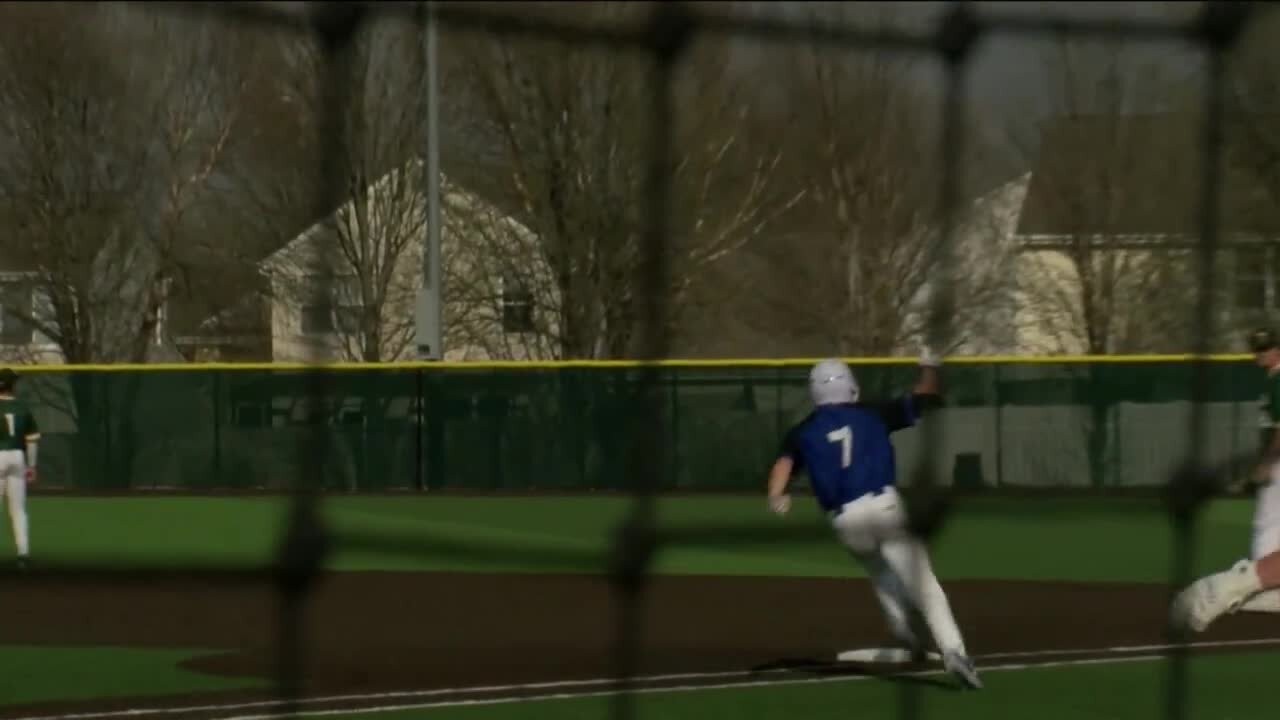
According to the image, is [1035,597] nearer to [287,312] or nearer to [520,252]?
[520,252]

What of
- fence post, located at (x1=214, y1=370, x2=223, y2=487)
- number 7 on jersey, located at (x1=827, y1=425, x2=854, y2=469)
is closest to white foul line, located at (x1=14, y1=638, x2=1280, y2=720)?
number 7 on jersey, located at (x1=827, y1=425, x2=854, y2=469)

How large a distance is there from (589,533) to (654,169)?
1248 centimetres

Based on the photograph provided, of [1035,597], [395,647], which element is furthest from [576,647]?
[1035,597]

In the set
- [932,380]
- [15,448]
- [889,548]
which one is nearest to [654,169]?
[932,380]

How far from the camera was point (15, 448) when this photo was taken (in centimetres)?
1302

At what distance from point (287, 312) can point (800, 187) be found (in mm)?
1648

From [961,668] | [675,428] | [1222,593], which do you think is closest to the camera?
[1222,593]

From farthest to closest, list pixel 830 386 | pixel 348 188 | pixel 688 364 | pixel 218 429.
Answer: pixel 218 429, pixel 688 364, pixel 830 386, pixel 348 188

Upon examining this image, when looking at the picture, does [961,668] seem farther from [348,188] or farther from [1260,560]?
[348,188]

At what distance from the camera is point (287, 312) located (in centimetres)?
492

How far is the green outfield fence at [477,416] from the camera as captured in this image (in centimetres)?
1862

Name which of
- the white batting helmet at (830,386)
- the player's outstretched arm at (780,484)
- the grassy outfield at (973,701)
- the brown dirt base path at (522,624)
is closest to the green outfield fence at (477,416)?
the brown dirt base path at (522,624)

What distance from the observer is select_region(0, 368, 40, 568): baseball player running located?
12.5 m

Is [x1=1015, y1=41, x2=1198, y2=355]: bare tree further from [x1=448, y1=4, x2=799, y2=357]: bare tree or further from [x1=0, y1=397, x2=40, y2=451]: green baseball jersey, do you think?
[x1=0, y1=397, x2=40, y2=451]: green baseball jersey
